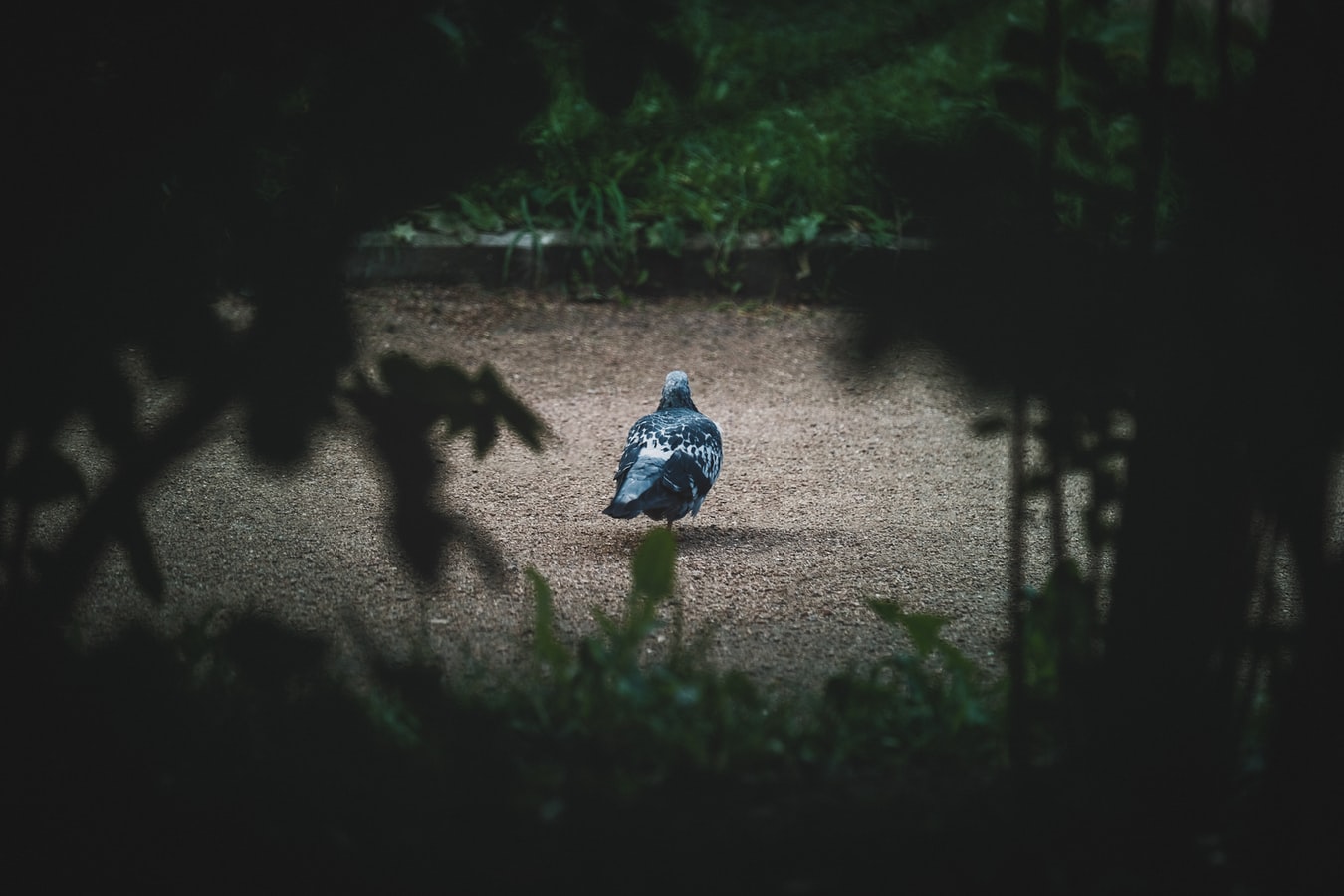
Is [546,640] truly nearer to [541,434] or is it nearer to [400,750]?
[400,750]

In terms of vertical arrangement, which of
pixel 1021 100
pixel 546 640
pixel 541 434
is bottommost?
pixel 546 640

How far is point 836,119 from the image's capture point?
23.9 ft

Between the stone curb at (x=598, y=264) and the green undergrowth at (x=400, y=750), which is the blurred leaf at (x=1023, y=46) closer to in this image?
the green undergrowth at (x=400, y=750)

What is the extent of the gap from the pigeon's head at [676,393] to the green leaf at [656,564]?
2.43 meters

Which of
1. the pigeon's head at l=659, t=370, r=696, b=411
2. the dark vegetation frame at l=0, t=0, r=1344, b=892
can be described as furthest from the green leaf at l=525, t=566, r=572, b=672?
the pigeon's head at l=659, t=370, r=696, b=411

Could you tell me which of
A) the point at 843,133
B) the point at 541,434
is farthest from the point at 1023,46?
the point at 843,133

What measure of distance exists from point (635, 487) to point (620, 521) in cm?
50

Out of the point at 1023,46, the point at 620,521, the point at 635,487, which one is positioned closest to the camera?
the point at 1023,46

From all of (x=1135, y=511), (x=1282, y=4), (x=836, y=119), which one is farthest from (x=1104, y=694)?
(x=836, y=119)

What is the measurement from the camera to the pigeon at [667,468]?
12.3 feet

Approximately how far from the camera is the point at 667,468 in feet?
12.4

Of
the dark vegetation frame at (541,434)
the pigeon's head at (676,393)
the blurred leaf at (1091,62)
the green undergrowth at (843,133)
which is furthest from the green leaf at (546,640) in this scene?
the pigeon's head at (676,393)

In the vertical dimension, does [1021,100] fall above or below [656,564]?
above

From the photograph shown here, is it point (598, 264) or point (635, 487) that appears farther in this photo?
point (598, 264)
